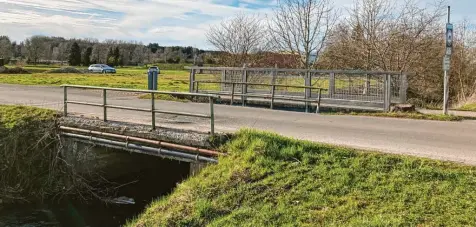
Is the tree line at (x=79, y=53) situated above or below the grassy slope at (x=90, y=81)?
above

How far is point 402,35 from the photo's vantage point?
65.6ft

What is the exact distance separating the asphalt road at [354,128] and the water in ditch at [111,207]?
5.28ft

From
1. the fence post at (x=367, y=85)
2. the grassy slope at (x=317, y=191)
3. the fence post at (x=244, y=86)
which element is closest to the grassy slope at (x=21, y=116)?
the grassy slope at (x=317, y=191)

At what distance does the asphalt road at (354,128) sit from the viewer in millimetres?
8586

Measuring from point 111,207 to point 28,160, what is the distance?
8.32ft

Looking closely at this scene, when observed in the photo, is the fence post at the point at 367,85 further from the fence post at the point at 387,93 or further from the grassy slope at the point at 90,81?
the grassy slope at the point at 90,81

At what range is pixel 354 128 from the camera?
→ 36.9 feet

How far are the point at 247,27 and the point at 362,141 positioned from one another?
18.5m

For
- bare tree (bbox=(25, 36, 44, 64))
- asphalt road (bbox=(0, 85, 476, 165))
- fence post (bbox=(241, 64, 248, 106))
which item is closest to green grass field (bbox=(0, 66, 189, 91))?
fence post (bbox=(241, 64, 248, 106))

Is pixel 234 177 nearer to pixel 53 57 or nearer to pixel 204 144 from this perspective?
pixel 204 144

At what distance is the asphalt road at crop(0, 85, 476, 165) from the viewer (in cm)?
859

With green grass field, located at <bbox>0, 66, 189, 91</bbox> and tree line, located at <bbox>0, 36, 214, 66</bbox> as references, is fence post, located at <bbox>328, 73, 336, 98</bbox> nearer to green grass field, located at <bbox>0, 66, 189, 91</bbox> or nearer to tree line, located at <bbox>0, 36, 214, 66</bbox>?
green grass field, located at <bbox>0, 66, 189, 91</bbox>

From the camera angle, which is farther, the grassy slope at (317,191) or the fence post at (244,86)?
the fence post at (244,86)

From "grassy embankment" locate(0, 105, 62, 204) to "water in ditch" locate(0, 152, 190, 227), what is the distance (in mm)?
411
